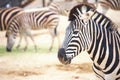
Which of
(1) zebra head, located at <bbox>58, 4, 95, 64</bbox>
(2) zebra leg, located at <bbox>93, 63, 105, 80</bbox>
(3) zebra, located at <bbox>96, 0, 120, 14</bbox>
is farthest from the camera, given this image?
(3) zebra, located at <bbox>96, 0, 120, 14</bbox>

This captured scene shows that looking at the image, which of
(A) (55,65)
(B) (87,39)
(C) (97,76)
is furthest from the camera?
(A) (55,65)

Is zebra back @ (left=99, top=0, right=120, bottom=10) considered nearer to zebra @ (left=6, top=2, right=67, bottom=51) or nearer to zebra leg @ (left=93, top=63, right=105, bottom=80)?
zebra @ (left=6, top=2, right=67, bottom=51)

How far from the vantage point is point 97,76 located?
2535 mm

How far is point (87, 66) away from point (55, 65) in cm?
27

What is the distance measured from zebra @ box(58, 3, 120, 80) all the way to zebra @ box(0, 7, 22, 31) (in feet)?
2.00

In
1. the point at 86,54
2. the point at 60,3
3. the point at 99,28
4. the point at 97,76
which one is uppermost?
the point at 60,3

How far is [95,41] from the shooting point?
2363mm

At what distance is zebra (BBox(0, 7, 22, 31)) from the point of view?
2.81 meters

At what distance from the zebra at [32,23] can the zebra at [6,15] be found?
1.4 inches

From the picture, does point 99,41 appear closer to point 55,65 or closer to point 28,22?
point 55,65

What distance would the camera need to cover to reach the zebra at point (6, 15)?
9.21 feet

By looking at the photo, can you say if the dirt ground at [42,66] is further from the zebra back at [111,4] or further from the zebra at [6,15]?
the zebra back at [111,4]

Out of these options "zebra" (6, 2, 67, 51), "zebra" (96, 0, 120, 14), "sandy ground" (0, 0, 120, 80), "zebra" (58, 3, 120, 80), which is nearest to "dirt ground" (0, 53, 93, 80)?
"sandy ground" (0, 0, 120, 80)

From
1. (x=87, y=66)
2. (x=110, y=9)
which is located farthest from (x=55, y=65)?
(x=110, y=9)
